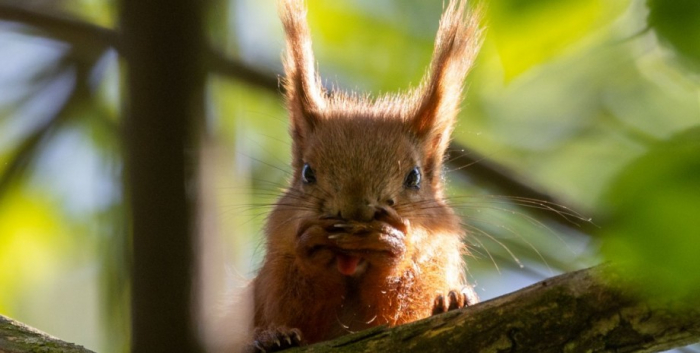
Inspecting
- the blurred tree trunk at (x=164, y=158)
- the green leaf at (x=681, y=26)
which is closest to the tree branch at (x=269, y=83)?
the blurred tree trunk at (x=164, y=158)

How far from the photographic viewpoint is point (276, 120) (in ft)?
16.8

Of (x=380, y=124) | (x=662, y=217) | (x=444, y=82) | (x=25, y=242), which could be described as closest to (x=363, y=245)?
(x=380, y=124)

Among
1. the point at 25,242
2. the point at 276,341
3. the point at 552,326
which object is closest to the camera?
the point at 552,326

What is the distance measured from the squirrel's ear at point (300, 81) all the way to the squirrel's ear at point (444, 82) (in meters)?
0.57

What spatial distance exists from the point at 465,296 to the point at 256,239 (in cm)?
130

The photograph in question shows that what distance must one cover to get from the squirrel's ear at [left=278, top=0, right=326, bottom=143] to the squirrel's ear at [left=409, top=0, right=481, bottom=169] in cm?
57

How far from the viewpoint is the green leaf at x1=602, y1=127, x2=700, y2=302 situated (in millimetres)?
718

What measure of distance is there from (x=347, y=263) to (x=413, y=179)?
2.43ft

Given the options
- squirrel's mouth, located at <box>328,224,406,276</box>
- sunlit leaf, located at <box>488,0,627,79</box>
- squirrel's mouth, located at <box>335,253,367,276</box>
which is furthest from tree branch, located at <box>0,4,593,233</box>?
sunlit leaf, located at <box>488,0,627,79</box>

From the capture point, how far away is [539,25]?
1.18 meters

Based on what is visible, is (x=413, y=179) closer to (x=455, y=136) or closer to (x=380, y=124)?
(x=380, y=124)

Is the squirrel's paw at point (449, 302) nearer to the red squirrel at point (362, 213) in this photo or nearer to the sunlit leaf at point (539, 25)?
the red squirrel at point (362, 213)

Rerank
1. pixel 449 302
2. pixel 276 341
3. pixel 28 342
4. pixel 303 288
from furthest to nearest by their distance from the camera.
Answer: pixel 303 288 → pixel 449 302 → pixel 276 341 → pixel 28 342

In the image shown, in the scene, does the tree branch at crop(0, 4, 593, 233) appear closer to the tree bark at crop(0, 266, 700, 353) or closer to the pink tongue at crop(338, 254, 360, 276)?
the tree bark at crop(0, 266, 700, 353)
